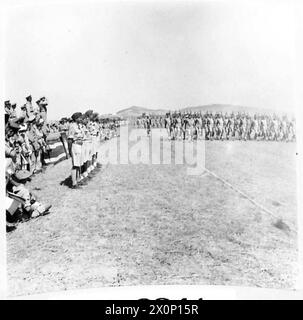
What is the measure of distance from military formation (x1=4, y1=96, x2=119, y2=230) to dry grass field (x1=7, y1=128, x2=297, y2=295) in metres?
0.18

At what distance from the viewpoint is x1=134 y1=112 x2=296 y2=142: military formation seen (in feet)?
29.3

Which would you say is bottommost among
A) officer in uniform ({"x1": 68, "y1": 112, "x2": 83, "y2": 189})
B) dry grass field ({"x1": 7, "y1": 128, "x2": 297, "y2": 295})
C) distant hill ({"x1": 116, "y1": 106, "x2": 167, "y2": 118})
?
dry grass field ({"x1": 7, "y1": 128, "x2": 297, "y2": 295})

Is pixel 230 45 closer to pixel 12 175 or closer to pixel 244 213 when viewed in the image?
pixel 244 213

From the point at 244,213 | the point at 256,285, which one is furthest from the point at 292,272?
the point at 244,213

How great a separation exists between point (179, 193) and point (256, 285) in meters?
2.03

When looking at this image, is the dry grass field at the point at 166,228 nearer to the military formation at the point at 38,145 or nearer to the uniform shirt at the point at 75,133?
the military formation at the point at 38,145

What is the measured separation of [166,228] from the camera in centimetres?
876

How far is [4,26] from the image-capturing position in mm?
8930

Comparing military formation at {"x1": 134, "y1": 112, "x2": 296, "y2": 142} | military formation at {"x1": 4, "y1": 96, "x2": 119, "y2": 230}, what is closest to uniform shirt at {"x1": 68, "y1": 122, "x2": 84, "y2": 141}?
military formation at {"x1": 4, "y1": 96, "x2": 119, "y2": 230}

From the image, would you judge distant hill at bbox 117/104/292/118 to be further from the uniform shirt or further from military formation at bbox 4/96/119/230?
the uniform shirt

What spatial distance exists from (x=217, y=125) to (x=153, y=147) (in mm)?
1198

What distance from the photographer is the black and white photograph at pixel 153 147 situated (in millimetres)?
8562

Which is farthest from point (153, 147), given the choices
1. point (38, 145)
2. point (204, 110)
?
point (38, 145)

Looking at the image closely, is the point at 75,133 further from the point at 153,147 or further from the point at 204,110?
the point at 204,110
